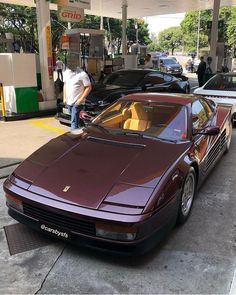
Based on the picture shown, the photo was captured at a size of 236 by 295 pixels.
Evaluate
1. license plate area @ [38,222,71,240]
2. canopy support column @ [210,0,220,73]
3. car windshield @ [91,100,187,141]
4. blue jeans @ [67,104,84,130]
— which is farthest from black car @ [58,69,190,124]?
canopy support column @ [210,0,220,73]

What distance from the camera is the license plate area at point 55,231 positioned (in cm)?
318

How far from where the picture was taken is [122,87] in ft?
30.0

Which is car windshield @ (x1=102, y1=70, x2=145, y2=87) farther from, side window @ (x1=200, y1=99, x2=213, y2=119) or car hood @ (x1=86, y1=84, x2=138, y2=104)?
side window @ (x1=200, y1=99, x2=213, y2=119)

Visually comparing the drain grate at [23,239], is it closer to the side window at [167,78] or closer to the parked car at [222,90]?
the parked car at [222,90]

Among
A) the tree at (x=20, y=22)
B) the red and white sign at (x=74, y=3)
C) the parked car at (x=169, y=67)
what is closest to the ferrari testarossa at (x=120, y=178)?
the red and white sign at (x=74, y=3)

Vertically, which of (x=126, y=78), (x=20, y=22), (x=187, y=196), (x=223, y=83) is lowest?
(x=187, y=196)

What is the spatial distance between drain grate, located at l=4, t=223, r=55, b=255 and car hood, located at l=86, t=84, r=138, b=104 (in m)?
4.73

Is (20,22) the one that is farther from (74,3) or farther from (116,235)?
(116,235)

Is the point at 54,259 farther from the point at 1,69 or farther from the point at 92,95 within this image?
the point at 1,69

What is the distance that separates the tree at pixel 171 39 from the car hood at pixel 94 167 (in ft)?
359

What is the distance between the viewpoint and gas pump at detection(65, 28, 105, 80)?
13.2 meters

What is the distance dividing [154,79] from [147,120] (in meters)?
5.52

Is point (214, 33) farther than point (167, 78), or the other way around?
point (214, 33)

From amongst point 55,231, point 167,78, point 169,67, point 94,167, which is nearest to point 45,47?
point 167,78
